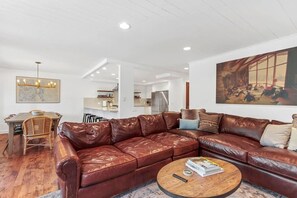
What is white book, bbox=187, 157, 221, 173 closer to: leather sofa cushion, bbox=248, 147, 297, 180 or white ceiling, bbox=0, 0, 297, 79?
leather sofa cushion, bbox=248, 147, 297, 180

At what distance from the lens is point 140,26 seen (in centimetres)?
246

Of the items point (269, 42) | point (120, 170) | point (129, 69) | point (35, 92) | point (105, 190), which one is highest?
point (269, 42)

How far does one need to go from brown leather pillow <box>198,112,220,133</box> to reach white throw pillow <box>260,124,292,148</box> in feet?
2.79

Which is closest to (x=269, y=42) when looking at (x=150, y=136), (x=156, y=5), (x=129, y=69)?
(x=156, y=5)

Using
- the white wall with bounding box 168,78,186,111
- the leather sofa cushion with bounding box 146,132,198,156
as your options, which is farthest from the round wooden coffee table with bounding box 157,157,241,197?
the white wall with bounding box 168,78,186,111

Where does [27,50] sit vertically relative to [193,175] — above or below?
above

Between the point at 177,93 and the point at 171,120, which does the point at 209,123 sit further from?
the point at 177,93

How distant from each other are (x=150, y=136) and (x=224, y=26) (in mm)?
2215

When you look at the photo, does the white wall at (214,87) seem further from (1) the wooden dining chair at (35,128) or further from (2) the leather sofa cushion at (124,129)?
(1) the wooden dining chair at (35,128)

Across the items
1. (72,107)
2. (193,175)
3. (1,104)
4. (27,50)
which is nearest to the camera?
(193,175)

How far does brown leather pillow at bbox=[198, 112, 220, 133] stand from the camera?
3.29m

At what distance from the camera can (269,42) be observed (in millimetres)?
3094

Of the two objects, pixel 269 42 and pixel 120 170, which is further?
pixel 269 42

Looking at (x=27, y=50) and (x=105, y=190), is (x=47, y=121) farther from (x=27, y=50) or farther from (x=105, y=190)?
(x=105, y=190)
